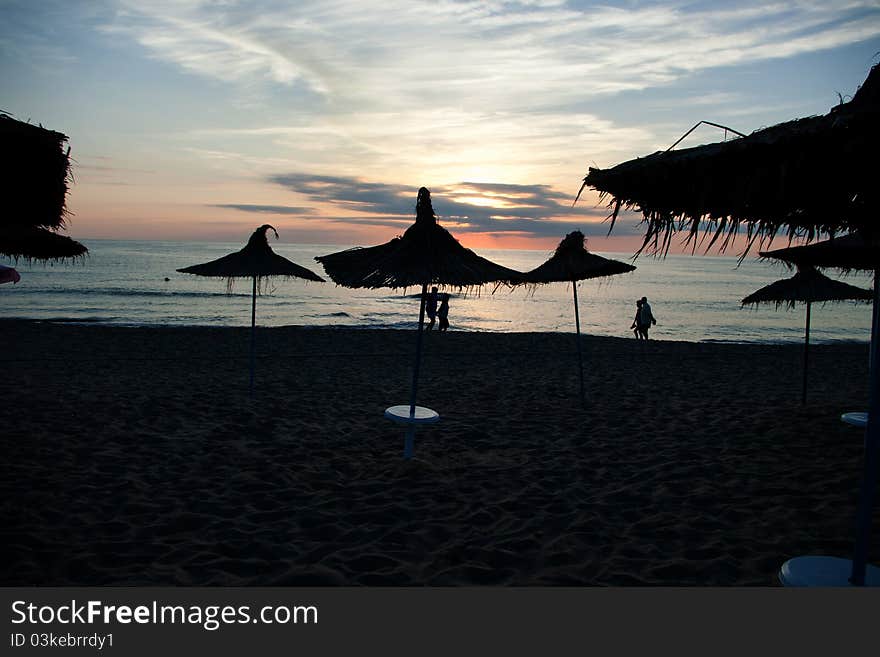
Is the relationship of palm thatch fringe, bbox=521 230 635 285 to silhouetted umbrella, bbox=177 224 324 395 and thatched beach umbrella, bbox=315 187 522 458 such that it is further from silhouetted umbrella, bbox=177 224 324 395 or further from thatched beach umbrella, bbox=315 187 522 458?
silhouetted umbrella, bbox=177 224 324 395

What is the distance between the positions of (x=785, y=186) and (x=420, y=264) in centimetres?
359

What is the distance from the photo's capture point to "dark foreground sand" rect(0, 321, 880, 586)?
379 centimetres

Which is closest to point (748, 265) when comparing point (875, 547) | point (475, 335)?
point (475, 335)

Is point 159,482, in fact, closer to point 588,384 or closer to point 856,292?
point 588,384

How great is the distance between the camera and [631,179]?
9.27 feet

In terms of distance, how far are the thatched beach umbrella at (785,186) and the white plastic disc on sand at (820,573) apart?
0.05 feet

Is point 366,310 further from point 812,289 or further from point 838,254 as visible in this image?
point 838,254

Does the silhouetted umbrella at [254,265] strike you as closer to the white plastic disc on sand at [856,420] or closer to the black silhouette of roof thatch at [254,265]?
the black silhouette of roof thatch at [254,265]

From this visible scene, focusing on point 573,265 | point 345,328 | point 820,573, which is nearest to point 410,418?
point 820,573

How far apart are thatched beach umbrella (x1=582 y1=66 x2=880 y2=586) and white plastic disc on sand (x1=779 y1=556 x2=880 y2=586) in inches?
0.5

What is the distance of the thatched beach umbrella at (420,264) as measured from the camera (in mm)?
5477

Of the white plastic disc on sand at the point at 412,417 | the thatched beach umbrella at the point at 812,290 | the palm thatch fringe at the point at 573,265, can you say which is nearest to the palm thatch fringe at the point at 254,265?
the white plastic disc on sand at the point at 412,417

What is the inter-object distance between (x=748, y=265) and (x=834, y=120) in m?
148

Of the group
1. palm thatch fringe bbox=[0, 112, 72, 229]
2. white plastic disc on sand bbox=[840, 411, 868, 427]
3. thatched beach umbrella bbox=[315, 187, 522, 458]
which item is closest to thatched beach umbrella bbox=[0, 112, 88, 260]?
palm thatch fringe bbox=[0, 112, 72, 229]
